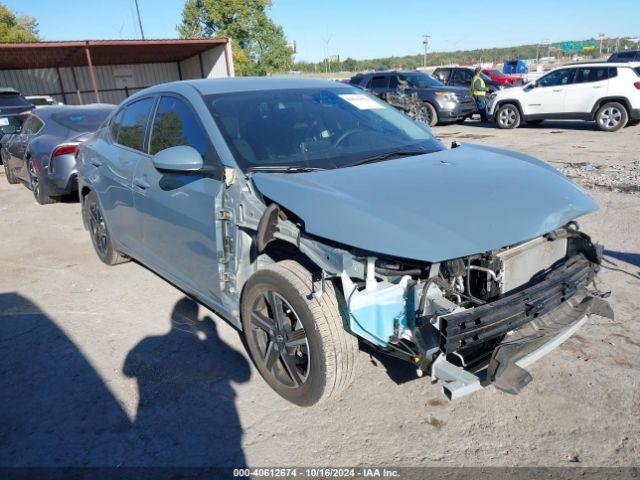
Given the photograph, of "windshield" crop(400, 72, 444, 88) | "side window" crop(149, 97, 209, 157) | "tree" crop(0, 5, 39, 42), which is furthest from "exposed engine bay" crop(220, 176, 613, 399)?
"tree" crop(0, 5, 39, 42)

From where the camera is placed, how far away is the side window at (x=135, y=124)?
13.5ft

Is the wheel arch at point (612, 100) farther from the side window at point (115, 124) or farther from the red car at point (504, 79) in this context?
the side window at point (115, 124)

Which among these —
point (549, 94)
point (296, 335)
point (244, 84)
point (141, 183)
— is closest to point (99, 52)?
point (549, 94)

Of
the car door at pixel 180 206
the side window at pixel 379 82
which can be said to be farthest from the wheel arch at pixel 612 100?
the car door at pixel 180 206

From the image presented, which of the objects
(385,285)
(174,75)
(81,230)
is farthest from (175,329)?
(174,75)

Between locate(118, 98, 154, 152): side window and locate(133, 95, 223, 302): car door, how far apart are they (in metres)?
0.20

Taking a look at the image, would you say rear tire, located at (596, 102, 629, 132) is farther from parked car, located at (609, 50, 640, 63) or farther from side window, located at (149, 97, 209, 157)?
side window, located at (149, 97, 209, 157)

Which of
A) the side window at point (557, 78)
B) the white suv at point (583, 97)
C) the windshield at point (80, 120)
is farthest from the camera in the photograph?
the side window at point (557, 78)

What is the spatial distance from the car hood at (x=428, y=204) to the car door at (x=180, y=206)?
0.54 metres

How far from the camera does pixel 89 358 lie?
3.59m

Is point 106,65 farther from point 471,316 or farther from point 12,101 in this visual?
point 471,316

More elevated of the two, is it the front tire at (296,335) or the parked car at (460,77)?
the parked car at (460,77)

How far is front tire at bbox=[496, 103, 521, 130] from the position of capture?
14.8 meters

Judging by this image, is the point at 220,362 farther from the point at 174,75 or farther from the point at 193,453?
the point at 174,75
